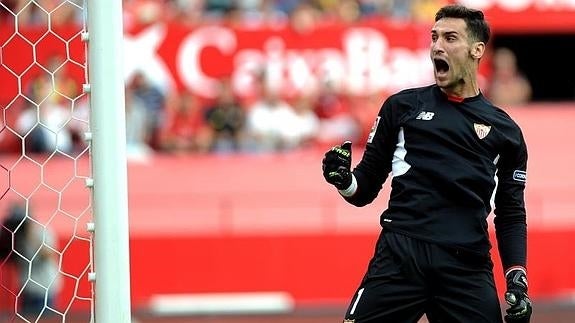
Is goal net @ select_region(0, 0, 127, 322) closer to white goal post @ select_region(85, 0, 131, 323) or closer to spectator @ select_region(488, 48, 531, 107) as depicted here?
spectator @ select_region(488, 48, 531, 107)

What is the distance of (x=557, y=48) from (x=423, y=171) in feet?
39.9

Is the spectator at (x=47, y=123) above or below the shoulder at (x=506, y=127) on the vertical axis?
below

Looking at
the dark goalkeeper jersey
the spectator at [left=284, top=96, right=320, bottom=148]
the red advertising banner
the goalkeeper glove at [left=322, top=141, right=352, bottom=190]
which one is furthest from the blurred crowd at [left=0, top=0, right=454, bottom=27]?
the goalkeeper glove at [left=322, top=141, right=352, bottom=190]

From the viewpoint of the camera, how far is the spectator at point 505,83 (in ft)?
48.9

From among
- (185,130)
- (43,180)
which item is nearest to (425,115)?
(43,180)

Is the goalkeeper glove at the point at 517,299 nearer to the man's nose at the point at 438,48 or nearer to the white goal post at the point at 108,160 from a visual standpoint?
the man's nose at the point at 438,48

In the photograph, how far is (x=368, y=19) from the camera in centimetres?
1477

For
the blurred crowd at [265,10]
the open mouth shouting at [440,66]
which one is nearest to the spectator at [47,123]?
the blurred crowd at [265,10]

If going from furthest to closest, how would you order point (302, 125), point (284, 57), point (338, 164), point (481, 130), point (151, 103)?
point (284, 57)
point (302, 125)
point (151, 103)
point (481, 130)
point (338, 164)

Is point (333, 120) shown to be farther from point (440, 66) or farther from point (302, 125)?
point (440, 66)

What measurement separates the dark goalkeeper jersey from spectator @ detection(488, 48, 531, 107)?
394 inches

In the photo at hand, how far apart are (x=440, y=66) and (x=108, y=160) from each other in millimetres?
1343

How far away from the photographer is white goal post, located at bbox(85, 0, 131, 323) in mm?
4496

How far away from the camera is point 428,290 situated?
4750 millimetres
